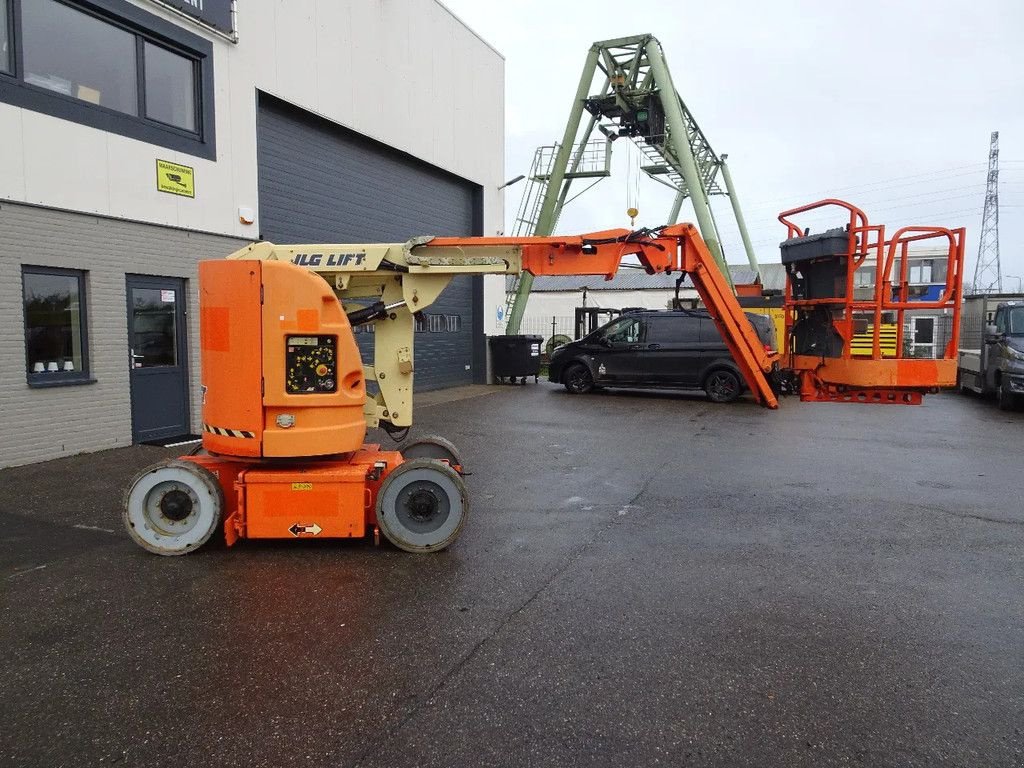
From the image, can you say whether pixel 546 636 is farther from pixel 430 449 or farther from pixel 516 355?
pixel 516 355

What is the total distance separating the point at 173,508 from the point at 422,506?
177 centimetres

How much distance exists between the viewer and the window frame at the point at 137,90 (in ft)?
25.8

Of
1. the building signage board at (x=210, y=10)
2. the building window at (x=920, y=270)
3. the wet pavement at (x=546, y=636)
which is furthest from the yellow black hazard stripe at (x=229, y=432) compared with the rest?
the building window at (x=920, y=270)

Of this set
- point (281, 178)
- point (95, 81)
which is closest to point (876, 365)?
point (95, 81)

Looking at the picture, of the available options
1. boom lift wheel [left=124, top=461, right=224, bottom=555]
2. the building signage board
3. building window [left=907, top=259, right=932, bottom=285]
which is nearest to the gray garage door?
the building signage board

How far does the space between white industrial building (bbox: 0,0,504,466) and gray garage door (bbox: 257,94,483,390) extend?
0.14ft

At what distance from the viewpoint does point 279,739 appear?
2971 millimetres

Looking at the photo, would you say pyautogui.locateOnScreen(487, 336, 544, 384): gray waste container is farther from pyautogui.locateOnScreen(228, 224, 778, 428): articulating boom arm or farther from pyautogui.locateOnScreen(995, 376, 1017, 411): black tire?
pyautogui.locateOnScreen(228, 224, 778, 428): articulating boom arm

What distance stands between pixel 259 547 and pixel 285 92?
879 centimetres

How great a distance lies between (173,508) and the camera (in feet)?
17.1

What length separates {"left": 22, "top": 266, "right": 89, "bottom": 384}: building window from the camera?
8266mm

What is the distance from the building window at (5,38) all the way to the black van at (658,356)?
1138cm

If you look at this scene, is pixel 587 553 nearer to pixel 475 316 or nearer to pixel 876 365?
pixel 876 365

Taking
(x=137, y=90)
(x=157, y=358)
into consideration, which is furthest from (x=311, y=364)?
(x=137, y=90)
